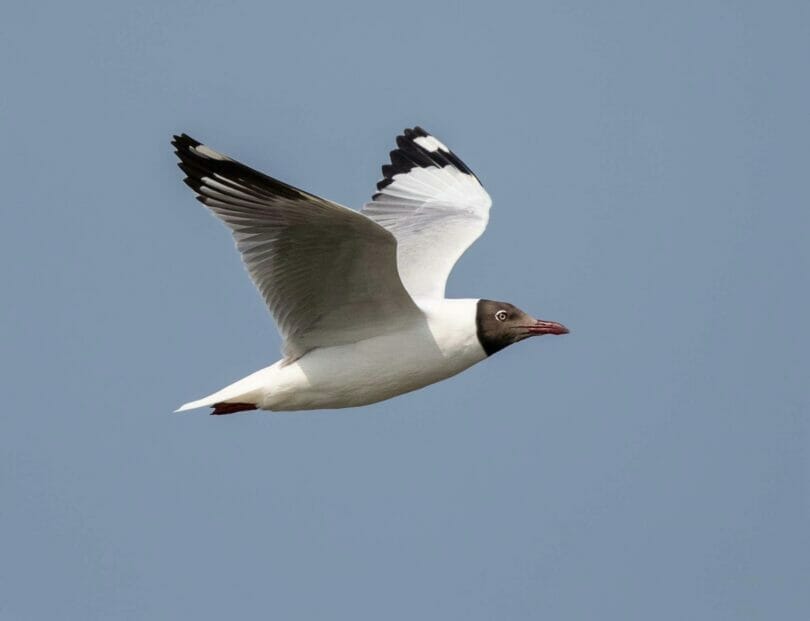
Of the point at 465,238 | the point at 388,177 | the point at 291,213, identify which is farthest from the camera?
the point at 388,177

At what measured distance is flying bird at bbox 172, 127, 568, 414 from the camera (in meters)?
9.23

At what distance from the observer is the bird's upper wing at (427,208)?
437 inches

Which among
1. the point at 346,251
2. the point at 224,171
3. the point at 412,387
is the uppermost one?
the point at 224,171

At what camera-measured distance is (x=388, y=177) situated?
12617 millimetres

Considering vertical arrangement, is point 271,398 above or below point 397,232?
below

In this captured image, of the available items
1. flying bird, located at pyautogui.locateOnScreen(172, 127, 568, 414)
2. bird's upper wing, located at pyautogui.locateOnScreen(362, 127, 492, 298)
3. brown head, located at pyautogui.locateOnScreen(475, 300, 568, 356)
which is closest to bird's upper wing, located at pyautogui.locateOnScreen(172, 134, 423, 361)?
flying bird, located at pyautogui.locateOnScreen(172, 127, 568, 414)

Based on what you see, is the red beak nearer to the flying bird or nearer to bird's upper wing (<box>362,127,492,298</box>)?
the flying bird

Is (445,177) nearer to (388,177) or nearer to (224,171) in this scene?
(388,177)

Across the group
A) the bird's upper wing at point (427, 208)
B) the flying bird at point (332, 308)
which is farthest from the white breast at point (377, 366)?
the bird's upper wing at point (427, 208)

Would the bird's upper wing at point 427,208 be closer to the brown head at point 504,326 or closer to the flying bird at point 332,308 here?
the flying bird at point 332,308

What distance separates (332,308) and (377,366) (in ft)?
1.39

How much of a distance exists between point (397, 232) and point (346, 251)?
2422 millimetres

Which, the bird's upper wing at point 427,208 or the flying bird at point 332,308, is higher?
the bird's upper wing at point 427,208

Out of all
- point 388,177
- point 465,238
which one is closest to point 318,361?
point 465,238
